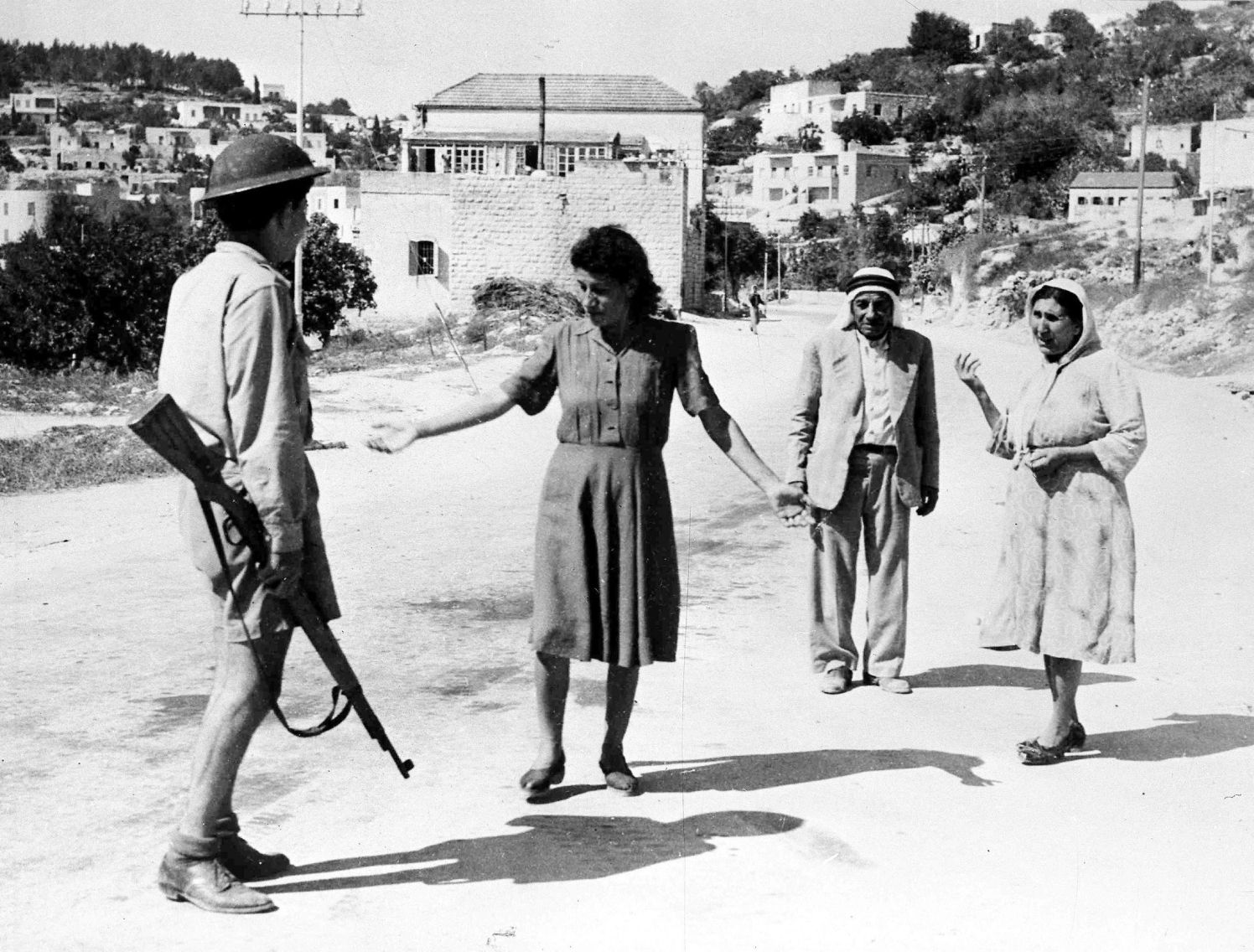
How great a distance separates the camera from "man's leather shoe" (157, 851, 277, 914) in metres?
4.07

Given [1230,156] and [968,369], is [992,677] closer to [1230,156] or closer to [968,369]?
[968,369]

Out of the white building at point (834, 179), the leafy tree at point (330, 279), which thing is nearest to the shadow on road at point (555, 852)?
the leafy tree at point (330, 279)

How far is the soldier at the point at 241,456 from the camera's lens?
400 cm

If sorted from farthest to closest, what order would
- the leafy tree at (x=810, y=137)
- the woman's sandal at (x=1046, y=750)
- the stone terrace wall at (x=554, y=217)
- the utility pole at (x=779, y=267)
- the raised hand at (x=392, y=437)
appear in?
the leafy tree at (x=810, y=137) → the utility pole at (x=779, y=267) → the stone terrace wall at (x=554, y=217) → the woman's sandal at (x=1046, y=750) → the raised hand at (x=392, y=437)

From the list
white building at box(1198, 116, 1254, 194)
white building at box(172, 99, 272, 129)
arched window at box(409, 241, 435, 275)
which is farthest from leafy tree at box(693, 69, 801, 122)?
arched window at box(409, 241, 435, 275)

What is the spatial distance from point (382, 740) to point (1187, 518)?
8.53 m

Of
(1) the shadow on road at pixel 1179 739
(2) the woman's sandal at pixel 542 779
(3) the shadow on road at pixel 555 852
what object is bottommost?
(1) the shadow on road at pixel 1179 739

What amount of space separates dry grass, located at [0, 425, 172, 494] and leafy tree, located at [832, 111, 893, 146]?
112235 mm

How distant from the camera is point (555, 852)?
4.61 metres

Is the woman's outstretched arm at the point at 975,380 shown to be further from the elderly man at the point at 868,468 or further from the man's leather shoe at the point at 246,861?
the man's leather shoe at the point at 246,861

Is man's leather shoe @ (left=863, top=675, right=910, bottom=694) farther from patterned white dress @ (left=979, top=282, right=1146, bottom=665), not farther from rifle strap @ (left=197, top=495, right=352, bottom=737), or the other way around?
rifle strap @ (left=197, top=495, right=352, bottom=737)

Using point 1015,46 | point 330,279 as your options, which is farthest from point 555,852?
point 1015,46

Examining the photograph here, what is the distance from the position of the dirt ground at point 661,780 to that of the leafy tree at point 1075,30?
114911mm

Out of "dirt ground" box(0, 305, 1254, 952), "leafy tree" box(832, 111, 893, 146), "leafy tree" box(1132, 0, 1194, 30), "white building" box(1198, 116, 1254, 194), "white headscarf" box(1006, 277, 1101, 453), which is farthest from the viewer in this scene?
"leafy tree" box(832, 111, 893, 146)
